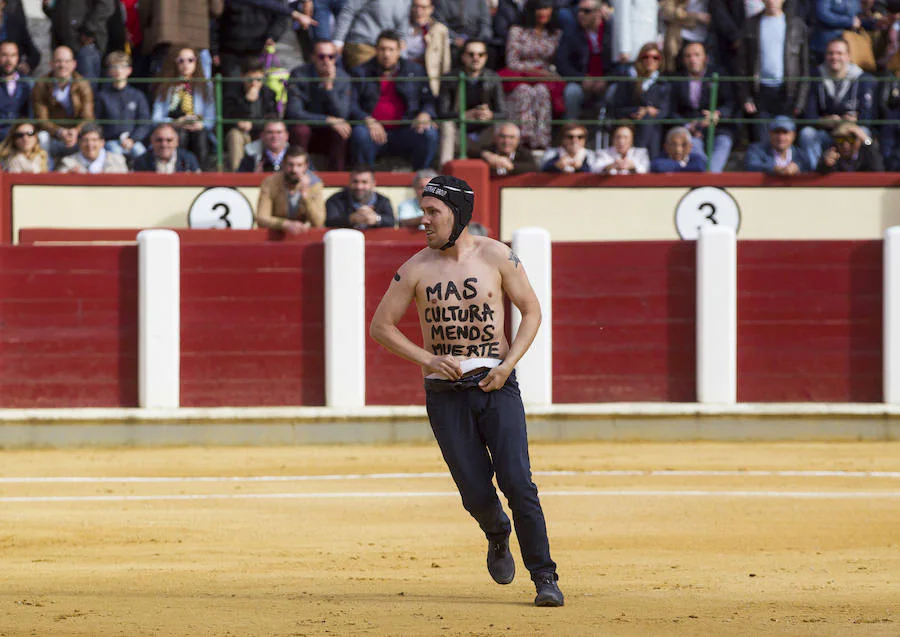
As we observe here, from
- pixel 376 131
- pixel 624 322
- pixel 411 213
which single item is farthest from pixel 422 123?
pixel 624 322

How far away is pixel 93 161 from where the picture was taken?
1617 cm

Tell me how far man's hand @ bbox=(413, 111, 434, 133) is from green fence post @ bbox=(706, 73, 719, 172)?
2503 millimetres

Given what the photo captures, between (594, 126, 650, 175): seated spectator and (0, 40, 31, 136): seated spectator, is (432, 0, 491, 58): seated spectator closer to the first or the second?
(594, 126, 650, 175): seated spectator

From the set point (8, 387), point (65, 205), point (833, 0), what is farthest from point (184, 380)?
point (833, 0)

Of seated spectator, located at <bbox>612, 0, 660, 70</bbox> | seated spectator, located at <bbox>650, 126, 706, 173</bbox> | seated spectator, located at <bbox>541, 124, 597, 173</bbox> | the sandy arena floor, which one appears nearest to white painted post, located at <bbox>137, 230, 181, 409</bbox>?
the sandy arena floor

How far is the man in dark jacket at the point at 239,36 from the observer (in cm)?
1608

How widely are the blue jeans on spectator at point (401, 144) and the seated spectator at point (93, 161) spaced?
2140 mm

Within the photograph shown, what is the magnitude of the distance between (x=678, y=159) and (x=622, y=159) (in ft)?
1.67

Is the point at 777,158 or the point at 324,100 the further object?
the point at 777,158

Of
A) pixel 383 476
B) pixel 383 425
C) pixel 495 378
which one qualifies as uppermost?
pixel 495 378

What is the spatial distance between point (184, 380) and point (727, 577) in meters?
7.11

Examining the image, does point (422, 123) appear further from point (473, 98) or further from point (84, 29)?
point (84, 29)

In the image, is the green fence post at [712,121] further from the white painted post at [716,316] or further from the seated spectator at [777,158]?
the white painted post at [716,316]

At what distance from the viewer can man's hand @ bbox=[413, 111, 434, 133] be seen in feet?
51.9
